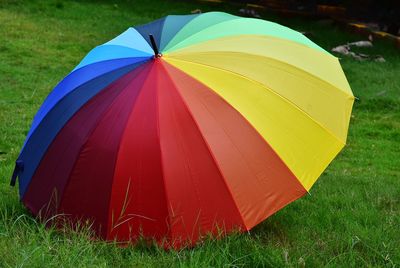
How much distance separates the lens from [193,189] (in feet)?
10.6

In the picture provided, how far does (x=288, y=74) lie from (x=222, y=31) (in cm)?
54

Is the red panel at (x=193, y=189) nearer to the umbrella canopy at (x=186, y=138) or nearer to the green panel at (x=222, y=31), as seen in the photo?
the umbrella canopy at (x=186, y=138)

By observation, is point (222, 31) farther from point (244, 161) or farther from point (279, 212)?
point (279, 212)

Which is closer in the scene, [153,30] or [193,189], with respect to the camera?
[193,189]

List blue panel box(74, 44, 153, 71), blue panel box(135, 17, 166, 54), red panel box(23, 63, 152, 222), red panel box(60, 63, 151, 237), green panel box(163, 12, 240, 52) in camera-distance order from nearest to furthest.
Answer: red panel box(60, 63, 151, 237) → red panel box(23, 63, 152, 222) → blue panel box(74, 44, 153, 71) → green panel box(163, 12, 240, 52) → blue panel box(135, 17, 166, 54)

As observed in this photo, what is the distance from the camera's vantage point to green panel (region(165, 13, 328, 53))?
3.80 metres

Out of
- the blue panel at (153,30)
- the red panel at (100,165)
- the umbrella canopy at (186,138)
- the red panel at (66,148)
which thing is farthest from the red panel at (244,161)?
the blue panel at (153,30)

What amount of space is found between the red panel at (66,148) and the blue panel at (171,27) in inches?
17.3

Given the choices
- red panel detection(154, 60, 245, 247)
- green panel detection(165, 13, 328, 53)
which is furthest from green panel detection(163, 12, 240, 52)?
red panel detection(154, 60, 245, 247)

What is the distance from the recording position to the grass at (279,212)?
308 cm

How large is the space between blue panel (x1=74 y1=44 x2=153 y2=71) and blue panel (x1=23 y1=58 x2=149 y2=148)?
5 centimetres

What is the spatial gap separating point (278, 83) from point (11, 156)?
119 inches

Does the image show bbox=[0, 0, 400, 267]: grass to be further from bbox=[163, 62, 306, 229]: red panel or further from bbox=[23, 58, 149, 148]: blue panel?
bbox=[23, 58, 149, 148]: blue panel

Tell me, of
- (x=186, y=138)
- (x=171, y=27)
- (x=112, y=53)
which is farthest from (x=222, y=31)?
(x=186, y=138)
